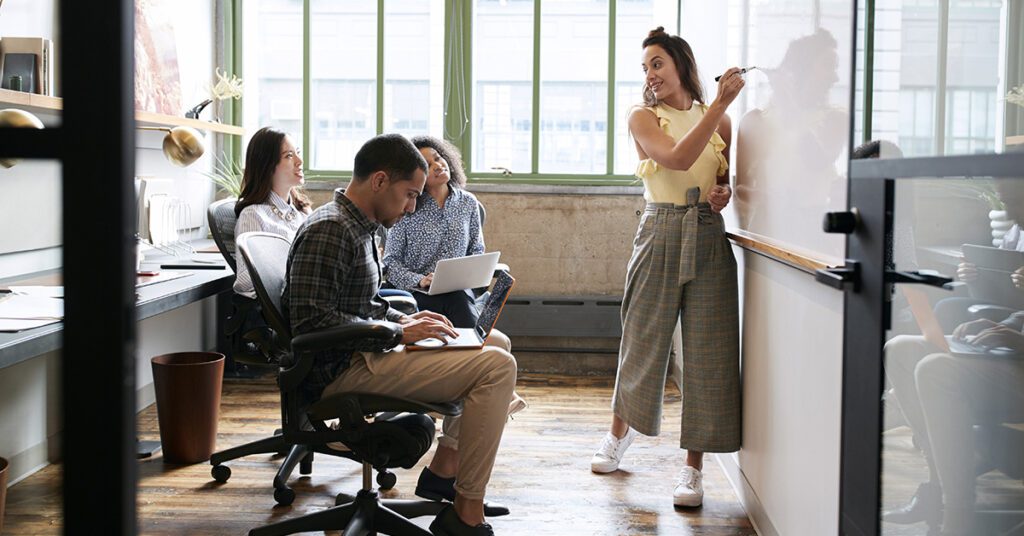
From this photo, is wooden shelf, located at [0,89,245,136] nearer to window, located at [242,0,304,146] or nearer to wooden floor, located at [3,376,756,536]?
window, located at [242,0,304,146]

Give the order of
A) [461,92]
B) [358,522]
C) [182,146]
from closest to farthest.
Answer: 1. [358,522]
2. [182,146]
3. [461,92]

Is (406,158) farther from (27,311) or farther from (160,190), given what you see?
(160,190)

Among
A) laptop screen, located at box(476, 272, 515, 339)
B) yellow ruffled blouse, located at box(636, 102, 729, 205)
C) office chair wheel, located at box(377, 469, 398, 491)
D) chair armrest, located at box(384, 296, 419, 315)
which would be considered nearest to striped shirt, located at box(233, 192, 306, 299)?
chair armrest, located at box(384, 296, 419, 315)

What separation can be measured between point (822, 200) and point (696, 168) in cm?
102

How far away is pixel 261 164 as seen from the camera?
11.7ft

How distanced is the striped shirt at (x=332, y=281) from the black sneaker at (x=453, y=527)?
49 centimetres

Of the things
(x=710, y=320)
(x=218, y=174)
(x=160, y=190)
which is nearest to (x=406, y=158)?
(x=710, y=320)

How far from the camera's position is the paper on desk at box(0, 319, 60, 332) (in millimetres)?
2379

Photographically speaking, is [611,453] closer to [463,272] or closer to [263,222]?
[463,272]

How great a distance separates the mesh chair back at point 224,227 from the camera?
3344 mm

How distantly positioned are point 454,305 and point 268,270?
3.90ft

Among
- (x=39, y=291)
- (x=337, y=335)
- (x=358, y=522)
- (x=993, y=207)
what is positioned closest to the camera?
(x=993, y=207)

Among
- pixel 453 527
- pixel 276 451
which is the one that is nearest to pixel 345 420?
pixel 453 527

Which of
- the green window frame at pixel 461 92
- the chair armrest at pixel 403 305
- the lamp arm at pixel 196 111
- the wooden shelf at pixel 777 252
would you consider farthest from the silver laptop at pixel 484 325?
the green window frame at pixel 461 92
